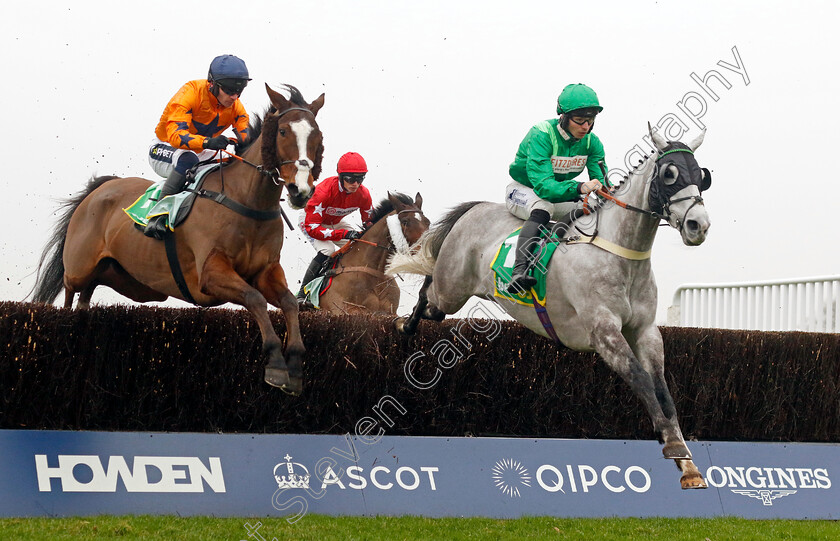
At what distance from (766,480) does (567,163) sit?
2459 mm

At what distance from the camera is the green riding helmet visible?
17.9ft

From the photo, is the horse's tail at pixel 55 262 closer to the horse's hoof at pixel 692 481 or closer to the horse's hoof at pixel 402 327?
the horse's hoof at pixel 402 327

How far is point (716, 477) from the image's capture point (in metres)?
→ 6.15

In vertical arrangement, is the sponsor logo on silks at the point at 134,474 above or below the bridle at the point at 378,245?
below

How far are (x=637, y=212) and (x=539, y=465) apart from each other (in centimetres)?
173

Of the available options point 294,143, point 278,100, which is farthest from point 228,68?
point 294,143

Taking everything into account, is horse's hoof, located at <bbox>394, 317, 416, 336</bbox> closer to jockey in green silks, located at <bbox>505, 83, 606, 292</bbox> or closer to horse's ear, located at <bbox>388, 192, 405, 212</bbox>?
jockey in green silks, located at <bbox>505, 83, 606, 292</bbox>

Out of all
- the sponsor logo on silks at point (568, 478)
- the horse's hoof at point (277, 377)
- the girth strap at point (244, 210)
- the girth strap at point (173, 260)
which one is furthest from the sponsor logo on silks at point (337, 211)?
the horse's hoof at point (277, 377)

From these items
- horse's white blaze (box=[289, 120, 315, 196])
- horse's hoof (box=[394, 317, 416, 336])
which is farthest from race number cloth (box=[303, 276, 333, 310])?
horse's white blaze (box=[289, 120, 315, 196])

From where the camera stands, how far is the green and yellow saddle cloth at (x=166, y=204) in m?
5.68

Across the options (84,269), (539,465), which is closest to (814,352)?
(539,465)

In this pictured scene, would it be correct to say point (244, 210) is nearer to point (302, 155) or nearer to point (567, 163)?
point (302, 155)

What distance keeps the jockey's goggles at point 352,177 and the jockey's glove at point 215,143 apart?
8.41 feet

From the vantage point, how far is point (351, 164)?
8.06 meters
